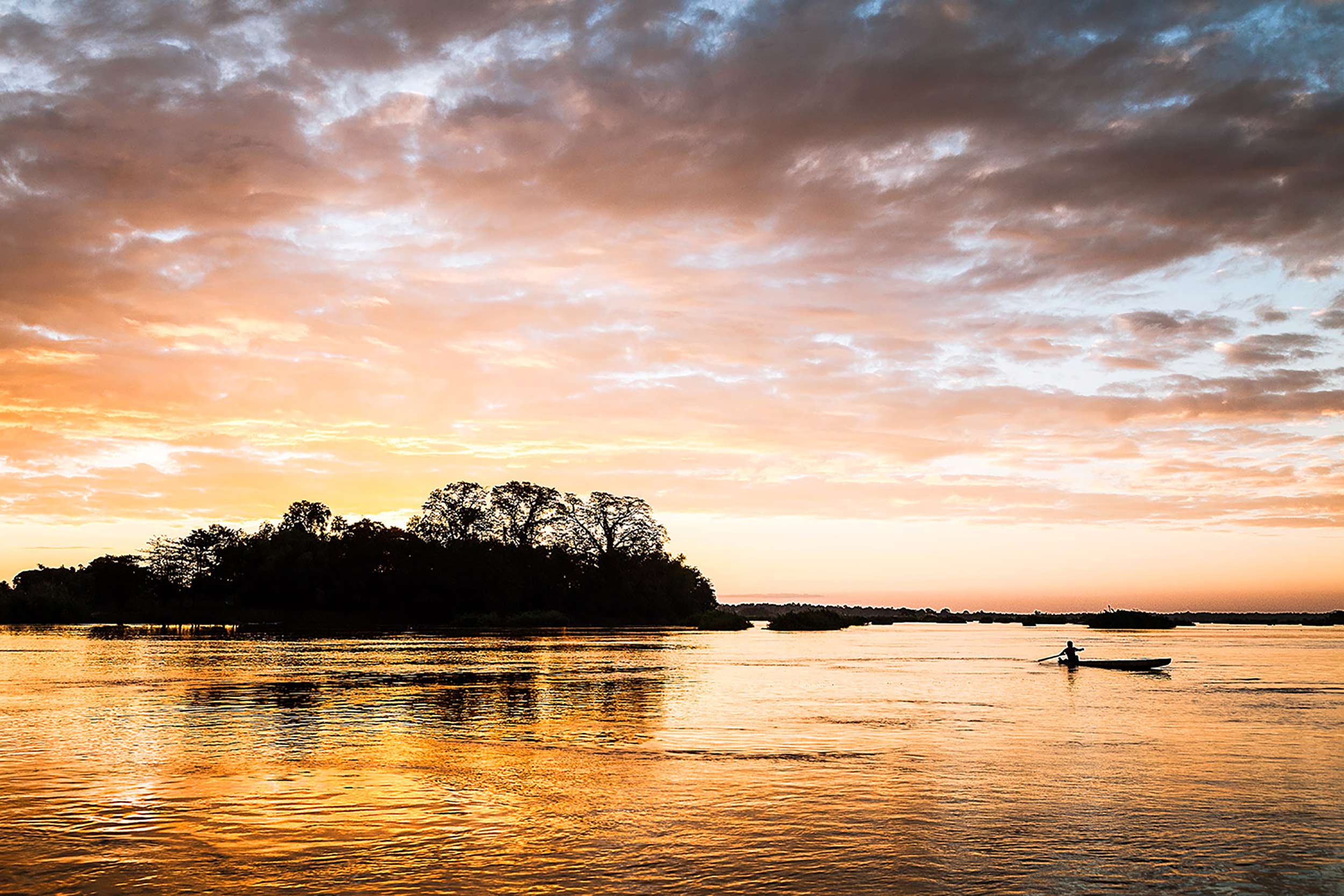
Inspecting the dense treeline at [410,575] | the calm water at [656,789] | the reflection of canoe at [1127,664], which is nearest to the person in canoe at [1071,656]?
the reflection of canoe at [1127,664]

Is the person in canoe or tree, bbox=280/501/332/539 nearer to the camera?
the person in canoe

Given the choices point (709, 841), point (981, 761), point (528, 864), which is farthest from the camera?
point (981, 761)

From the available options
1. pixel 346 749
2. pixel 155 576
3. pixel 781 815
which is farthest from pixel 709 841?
pixel 155 576

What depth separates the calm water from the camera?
1431cm

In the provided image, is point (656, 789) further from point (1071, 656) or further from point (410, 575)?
point (410, 575)

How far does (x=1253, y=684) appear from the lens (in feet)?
164

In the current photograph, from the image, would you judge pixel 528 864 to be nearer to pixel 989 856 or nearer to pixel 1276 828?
pixel 989 856

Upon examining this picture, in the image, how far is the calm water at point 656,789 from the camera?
47.0 feet

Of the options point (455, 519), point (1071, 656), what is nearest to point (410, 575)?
point (455, 519)

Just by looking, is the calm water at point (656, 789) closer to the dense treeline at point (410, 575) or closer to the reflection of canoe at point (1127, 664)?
the reflection of canoe at point (1127, 664)

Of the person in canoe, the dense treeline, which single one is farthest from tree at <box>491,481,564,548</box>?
the person in canoe

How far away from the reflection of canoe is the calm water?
13.7 metres

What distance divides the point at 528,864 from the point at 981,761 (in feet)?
45.8

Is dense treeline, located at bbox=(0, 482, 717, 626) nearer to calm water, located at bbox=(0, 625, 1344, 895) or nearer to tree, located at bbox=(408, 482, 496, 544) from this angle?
tree, located at bbox=(408, 482, 496, 544)
